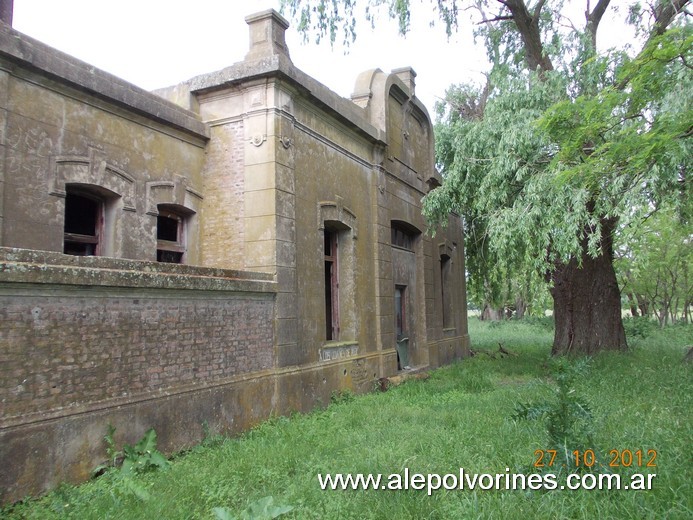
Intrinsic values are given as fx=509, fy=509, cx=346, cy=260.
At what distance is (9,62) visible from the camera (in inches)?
227

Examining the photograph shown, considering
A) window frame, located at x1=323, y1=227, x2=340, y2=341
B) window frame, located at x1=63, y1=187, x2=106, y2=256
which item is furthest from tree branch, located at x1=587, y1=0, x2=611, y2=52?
window frame, located at x1=63, y1=187, x2=106, y2=256

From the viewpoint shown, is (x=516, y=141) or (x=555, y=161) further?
(x=516, y=141)

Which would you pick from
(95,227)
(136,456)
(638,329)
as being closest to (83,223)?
Result: (95,227)

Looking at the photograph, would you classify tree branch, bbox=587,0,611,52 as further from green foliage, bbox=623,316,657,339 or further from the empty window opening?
green foliage, bbox=623,316,657,339

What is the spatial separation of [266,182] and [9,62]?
11.5ft

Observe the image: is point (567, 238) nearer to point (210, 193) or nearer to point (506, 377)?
point (506, 377)

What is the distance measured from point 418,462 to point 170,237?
5.23m

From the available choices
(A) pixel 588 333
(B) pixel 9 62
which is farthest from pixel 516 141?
(B) pixel 9 62

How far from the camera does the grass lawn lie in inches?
156

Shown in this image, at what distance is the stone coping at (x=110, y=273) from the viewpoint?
4.46 metres

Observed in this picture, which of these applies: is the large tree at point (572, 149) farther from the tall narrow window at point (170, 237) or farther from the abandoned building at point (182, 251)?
the tall narrow window at point (170, 237)

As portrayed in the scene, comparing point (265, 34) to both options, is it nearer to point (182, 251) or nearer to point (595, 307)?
point (182, 251)

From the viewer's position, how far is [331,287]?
10.0m

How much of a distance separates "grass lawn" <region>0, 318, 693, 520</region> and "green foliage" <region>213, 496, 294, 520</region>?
0.25 meters
